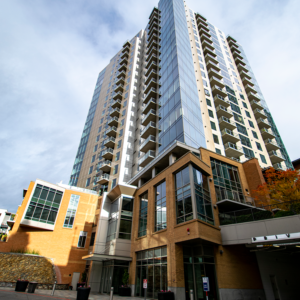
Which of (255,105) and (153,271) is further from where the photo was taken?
(255,105)

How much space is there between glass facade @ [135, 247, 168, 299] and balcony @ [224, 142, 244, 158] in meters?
20.6

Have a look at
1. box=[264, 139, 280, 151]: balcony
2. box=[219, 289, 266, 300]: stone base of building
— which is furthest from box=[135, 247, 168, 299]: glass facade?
box=[264, 139, 280, 151]: balcony

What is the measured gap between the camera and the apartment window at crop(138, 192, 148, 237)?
910 inches

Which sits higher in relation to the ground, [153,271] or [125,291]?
[153,271]

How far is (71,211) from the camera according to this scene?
3278 cm

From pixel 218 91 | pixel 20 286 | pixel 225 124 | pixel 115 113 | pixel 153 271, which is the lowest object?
pixel 20 286

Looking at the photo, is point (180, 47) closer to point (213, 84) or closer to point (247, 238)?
point (213, 84)

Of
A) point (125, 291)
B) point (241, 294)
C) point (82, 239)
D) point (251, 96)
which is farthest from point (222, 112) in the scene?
point (82, 239)

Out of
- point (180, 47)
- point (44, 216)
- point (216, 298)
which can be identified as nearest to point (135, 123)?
point (180, 47)

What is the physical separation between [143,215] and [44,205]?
15936mm

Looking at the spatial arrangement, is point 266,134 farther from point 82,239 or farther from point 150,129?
point 82,239

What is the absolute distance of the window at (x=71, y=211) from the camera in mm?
31683

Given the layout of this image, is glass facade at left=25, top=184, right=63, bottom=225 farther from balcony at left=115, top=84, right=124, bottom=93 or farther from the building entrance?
balcony at left=115, top=84, right=124, bottom=93

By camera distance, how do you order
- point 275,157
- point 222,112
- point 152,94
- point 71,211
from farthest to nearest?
point 152,94, point 275,157, point 222,112, point 71,211
